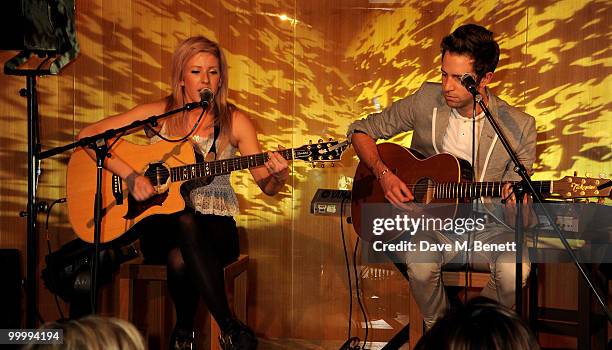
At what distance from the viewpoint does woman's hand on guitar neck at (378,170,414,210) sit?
329 centimetres

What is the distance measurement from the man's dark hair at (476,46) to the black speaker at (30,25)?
1.74m

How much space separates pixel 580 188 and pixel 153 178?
1.83 m

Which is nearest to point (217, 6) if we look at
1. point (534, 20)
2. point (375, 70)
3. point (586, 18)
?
point (375, 70)

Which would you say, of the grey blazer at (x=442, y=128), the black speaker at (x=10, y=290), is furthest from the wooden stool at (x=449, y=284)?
the black speaker at (x=10, y=290)

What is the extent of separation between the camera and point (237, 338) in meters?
2.97

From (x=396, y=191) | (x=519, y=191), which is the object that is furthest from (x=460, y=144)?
(x=519, y=191)

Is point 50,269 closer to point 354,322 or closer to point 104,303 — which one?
point 104,303

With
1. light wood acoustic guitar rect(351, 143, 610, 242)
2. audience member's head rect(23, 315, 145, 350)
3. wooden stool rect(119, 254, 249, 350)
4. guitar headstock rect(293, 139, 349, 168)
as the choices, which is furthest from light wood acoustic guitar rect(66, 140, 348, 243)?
audience member's head rect(23, 315, 145, 350)

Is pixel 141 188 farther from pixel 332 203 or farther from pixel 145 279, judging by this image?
pixel 332 203

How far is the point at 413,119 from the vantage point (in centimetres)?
357

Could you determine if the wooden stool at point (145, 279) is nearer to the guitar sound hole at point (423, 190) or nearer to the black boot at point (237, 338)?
the black boot at point (237, 338)

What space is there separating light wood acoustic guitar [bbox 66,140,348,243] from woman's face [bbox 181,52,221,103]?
320 millimetres

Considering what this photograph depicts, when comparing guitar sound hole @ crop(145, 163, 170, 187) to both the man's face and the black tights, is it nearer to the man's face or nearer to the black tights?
the black tights

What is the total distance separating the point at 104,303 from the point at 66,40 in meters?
1.67
